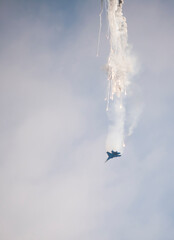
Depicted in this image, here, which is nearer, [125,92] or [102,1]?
[102,1]

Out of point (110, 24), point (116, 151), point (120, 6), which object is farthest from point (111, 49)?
point (116, 151)

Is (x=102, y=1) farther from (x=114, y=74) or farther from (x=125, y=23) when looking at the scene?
(x=114, y=74)

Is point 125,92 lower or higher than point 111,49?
lower

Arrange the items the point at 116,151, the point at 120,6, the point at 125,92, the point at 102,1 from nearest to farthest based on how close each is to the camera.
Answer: the point at 102,1
the point at 120,6
the point at 125,92
the point at 116,151

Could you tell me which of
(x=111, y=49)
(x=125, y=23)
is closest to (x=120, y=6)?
(x=125, y=23)

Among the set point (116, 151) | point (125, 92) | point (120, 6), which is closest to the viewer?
point (120, 6)

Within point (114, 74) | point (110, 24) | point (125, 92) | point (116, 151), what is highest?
point (110, 24)

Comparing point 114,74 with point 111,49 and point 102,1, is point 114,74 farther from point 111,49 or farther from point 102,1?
point 102,1

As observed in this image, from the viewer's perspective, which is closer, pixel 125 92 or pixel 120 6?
pixel 120 6

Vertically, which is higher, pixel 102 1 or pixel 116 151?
pixel 102 1
